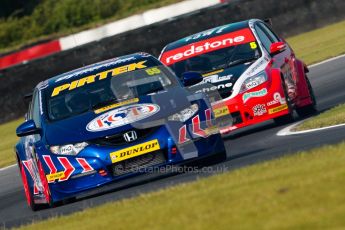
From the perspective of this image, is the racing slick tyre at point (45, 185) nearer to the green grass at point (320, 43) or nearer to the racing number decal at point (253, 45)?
the racing number decal at point (253, 45)

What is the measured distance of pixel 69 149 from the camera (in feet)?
33.4

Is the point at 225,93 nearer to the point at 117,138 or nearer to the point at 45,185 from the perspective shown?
the point at 117,138

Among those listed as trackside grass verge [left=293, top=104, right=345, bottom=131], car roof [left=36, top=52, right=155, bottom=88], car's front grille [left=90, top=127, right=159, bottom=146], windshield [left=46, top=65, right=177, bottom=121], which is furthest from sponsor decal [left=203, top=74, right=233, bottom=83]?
car's front grille [left=90, top=127, right=159, bottom=146]

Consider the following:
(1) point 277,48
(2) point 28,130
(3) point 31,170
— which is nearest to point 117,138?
(2) point 28,130

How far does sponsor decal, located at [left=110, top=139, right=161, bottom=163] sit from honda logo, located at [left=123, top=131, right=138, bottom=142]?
0.08 meters

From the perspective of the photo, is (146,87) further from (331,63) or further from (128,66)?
(331,63)

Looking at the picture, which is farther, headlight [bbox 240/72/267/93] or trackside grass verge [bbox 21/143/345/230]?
headlight [bbox 240/72/267/93]

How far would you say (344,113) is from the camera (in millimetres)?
13078

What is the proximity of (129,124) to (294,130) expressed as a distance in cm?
329

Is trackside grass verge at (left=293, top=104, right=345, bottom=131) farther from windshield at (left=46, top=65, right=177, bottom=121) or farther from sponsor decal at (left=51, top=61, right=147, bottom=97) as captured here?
sponsor decal at (left=51, top=61, right=147, bottom=97)

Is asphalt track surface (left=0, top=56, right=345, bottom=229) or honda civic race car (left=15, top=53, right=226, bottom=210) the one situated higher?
honda civic race car (left=15, top=53, right=226, bottom=210)

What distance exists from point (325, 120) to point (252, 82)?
1210 mm

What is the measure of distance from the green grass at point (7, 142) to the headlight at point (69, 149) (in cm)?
734

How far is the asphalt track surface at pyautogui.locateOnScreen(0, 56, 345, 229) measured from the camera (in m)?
10.1
